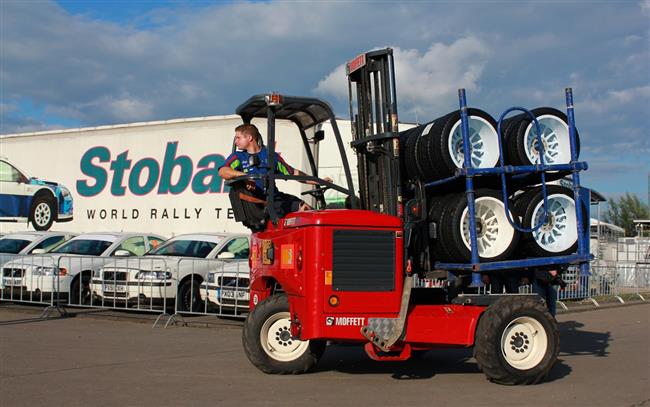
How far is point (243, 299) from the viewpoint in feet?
43.8

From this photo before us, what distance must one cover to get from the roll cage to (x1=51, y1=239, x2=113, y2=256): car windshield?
853cm

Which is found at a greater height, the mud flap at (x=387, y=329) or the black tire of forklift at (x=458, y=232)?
the black tire of forklift at (x=458, y=232)

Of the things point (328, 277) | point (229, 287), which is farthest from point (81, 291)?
point (328, 277)

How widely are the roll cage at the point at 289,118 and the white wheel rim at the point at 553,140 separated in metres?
2.11

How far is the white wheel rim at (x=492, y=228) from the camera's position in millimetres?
8008

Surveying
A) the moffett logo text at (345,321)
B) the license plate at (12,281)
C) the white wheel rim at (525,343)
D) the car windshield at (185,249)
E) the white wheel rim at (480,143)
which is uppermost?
the white wheel rim at (480,143)

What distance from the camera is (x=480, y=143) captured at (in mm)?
8180

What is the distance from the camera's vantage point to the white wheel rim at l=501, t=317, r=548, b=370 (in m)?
7.86

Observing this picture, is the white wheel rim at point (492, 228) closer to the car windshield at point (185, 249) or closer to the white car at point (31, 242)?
the car windshield at point (185, 249)

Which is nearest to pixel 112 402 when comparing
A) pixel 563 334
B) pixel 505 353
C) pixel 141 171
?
pixel 505 353

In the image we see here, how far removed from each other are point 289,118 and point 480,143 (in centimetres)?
273

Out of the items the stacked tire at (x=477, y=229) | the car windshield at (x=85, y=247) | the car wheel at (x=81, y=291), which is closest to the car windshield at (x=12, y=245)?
the car windshield at (x=85, y=247)

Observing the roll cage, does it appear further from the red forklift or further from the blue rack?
the blue rack

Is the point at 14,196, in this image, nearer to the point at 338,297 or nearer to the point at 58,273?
the point at 58,273
